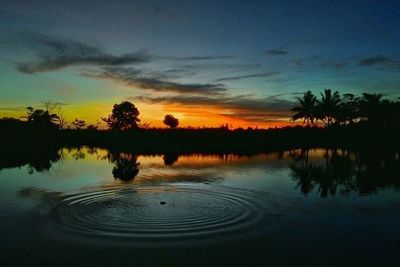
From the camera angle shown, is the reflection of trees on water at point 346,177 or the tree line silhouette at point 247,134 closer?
the reflection of trees on water at point 346,177

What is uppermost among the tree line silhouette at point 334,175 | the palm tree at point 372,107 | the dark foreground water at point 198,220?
the palm tree at point 372,107

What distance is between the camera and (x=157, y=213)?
1270cm

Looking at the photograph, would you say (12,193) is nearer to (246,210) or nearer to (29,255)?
(29,255)

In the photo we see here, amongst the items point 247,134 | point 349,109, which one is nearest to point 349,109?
point 349,109

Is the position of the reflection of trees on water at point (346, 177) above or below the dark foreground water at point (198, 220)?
above

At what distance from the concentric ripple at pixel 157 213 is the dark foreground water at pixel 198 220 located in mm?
32

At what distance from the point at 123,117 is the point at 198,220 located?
7021 centimetres

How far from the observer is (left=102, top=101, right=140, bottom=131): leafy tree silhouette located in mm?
79938

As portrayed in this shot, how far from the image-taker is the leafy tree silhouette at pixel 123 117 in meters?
79.9

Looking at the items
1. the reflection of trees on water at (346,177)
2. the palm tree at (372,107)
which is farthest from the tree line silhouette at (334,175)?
the palm tree at (372,107)

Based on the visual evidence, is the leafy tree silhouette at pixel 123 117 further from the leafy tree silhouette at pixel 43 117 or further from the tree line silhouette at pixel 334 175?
the tree line silhouette at pixel 334 175

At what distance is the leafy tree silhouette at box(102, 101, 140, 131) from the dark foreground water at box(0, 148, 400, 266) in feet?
193

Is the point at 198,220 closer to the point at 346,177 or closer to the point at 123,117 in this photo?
the point at 346,177

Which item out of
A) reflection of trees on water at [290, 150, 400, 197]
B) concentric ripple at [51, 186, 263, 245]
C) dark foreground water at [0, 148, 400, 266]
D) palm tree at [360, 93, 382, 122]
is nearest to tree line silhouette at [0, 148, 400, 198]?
reflection of trees on water at [290, 150, 400, 197]
